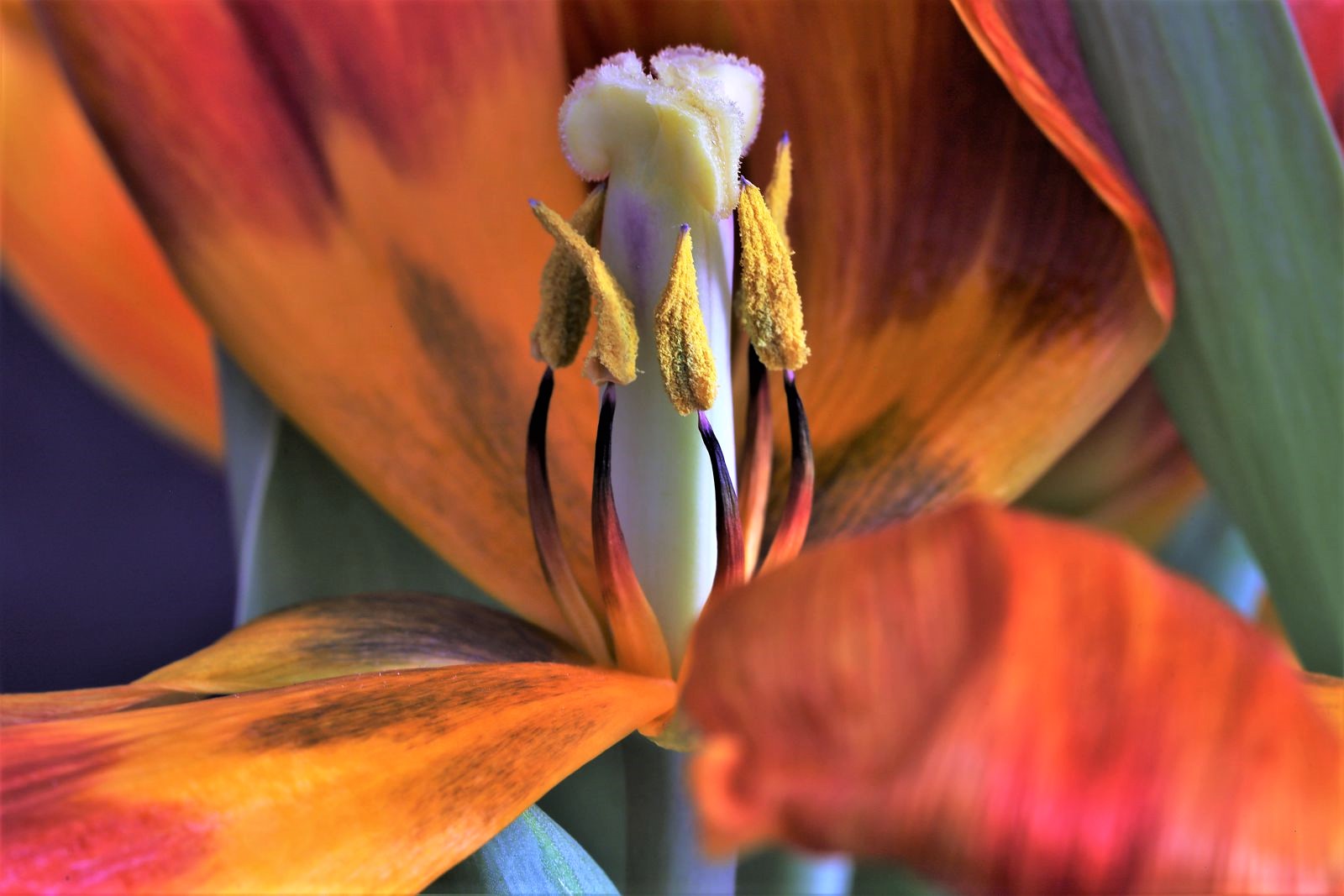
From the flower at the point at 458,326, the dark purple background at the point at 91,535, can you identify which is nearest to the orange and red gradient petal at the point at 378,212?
the flower at the point at 458,326

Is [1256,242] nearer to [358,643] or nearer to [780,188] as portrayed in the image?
[780,188]

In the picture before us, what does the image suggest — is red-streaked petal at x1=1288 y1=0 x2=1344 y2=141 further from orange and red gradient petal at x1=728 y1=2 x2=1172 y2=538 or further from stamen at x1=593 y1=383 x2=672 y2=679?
stamen at x1=593 y1=383 x2=672 y2=679

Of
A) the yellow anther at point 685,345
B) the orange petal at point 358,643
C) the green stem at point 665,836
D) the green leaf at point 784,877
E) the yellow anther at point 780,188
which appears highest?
the yellow anther at point 780,188

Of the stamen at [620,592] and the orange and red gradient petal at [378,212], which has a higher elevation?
the orange and red gradient petal at [378,212]

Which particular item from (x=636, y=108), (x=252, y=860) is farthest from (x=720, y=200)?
(x=252, y=860)

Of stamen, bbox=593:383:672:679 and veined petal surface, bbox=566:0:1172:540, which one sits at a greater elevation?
veined petal surface, bbox=566:0:1172:540

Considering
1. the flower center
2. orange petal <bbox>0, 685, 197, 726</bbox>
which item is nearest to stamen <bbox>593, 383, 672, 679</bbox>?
the flower center

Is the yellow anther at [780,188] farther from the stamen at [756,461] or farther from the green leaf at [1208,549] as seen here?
the green leaf at [1208,549]
